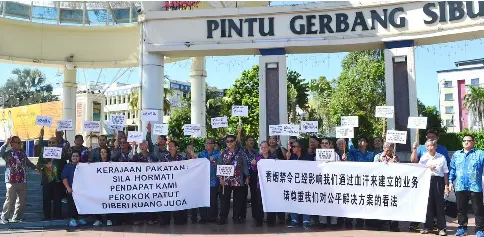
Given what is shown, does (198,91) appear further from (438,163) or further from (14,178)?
(438,163)

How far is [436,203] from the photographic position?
7344 millimetres

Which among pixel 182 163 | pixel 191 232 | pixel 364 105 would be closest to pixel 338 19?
pixel 182 163

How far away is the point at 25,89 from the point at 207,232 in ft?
239

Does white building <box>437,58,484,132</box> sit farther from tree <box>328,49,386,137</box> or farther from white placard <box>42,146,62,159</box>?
white placard <box>42,146,62,159</box>

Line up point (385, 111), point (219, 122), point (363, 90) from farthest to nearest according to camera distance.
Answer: point (363, 90) → point (219, 122) → point (385, 111)

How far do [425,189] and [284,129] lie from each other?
9.27 feet

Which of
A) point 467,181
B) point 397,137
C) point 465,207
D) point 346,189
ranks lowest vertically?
point 465,207

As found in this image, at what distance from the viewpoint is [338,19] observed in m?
10.8

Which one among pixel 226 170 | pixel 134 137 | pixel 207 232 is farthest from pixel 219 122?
pixel 207 232

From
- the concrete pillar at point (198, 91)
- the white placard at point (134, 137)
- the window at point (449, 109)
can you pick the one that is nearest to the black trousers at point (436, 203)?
the white placard at point (134, 137)

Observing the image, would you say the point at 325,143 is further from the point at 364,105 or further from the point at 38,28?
the point at 364,105

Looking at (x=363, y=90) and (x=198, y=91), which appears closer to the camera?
(x=198, y=91)

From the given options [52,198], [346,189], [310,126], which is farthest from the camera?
[310,126]

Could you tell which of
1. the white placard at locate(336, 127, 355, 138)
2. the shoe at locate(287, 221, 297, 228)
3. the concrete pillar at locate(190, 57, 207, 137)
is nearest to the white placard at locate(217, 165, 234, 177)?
the shoe at locate(287, 221, 297, 228)
